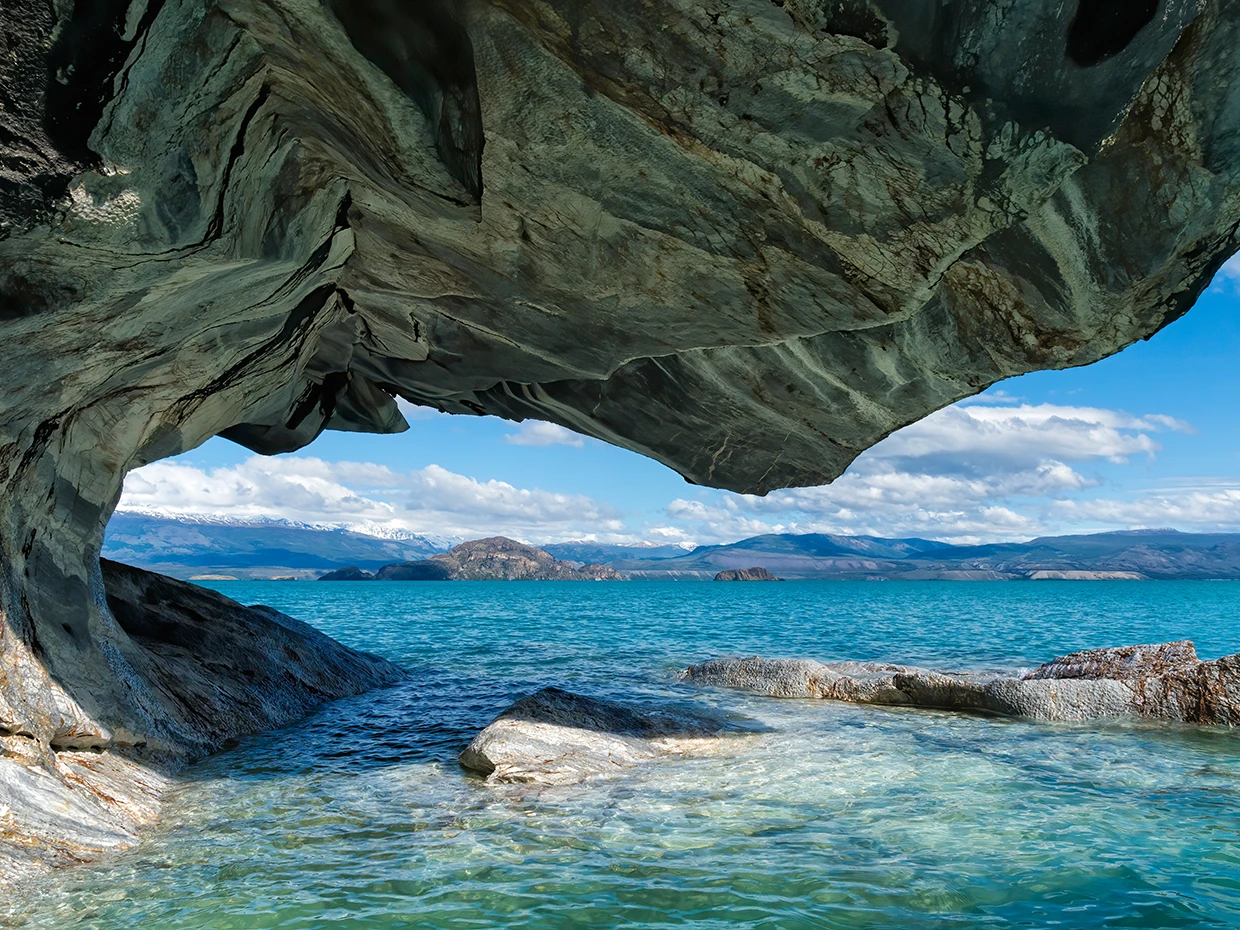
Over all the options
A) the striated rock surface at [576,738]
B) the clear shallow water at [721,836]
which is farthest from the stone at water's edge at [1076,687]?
the striated rock surface at [576,738]

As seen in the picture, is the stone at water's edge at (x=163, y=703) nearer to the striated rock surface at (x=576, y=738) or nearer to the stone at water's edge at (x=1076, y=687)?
the striated rock surface at (x=576, y=738)

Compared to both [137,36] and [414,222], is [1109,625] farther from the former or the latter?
[137,36]

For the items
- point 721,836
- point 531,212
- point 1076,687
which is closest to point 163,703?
point 721,836

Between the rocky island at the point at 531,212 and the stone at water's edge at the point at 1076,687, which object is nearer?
the rocky island at the point at 531,212

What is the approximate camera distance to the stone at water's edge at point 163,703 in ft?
21.6

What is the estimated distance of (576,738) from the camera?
398 inches

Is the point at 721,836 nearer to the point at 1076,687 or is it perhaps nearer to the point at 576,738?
the point at 576,738

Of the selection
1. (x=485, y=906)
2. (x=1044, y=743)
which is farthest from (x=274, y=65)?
(x=1044, y=743)

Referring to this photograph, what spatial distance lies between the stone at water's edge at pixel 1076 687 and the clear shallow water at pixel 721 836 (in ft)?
2.39

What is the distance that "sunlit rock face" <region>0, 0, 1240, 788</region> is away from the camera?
478 centimetres

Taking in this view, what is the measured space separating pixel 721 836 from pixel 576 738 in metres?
3.33

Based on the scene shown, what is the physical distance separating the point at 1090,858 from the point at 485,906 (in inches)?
190

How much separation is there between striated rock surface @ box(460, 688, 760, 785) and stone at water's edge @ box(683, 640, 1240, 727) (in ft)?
12.2

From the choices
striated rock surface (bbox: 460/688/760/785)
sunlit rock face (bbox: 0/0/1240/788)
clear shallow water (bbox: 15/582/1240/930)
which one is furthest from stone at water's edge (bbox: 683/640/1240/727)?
sunlit rock face (bbox: 0/0/1240/788)
